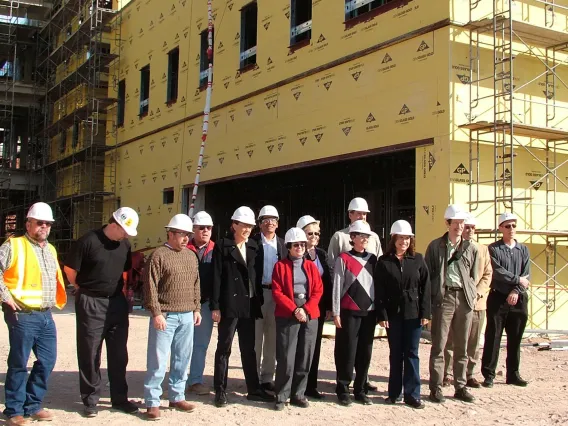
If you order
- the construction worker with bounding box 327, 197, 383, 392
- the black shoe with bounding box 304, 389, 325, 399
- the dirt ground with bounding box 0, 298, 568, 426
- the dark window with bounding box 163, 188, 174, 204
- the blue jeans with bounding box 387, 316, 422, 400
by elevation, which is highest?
the dark window with bounding box 163, 188, 174, 204

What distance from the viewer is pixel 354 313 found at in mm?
6395

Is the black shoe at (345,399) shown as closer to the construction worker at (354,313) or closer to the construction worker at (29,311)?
the construction worker at (354,313)

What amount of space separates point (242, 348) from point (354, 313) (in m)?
1.19

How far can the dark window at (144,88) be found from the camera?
70.3ft

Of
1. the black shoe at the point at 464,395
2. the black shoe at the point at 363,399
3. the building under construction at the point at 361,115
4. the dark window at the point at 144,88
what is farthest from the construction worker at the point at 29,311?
the dark window at the point at 144,88

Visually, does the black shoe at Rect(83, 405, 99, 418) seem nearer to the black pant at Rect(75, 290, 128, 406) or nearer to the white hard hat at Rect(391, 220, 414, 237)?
the black pant at Rect(75, 290, 128, 406)

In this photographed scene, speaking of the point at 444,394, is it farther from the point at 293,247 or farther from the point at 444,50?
the point at 444,50

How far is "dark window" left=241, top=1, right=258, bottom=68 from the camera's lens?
1591 centimetres

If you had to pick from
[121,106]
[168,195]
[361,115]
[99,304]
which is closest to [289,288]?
[99,304]

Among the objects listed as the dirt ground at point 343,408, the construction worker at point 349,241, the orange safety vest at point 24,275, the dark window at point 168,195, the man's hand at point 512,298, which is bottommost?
the dirt ground at point 343,408

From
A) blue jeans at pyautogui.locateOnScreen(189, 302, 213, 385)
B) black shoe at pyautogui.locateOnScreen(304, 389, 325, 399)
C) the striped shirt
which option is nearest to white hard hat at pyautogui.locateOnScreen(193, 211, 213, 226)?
blue jeans at pyautogui.locateOnScreen(189, 302, 213, 385)

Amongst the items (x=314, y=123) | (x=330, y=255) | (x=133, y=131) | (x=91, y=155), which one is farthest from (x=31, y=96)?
(x=330, y=255)

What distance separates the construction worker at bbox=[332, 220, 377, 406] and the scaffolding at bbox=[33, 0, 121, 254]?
18104mm

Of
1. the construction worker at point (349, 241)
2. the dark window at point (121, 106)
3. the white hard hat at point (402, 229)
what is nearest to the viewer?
the white hard hat at point (402, 229)
